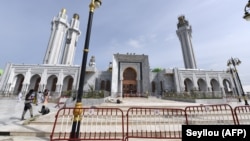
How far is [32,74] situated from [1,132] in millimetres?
23265

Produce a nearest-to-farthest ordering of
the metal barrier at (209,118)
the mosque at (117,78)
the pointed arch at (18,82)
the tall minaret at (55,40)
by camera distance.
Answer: the metal barrier at (209,118), the mosque at (117,78), the pointed arch at (18,82), the tall minaret at (55,40)

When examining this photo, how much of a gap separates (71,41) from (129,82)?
96.9ft

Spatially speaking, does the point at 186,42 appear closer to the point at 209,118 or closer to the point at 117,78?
the point at 117,78

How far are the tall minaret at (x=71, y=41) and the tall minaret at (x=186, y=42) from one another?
3676 cm

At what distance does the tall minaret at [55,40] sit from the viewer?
31.7m

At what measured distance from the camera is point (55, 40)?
33.3 m

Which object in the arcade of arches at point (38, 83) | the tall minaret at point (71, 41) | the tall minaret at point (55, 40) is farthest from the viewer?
the tall minaret at point (71, 41)

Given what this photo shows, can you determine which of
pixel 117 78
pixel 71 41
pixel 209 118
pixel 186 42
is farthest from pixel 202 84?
pixel 71 41

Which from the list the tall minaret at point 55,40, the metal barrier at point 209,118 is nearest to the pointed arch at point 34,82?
the tall minaret at point 55,40

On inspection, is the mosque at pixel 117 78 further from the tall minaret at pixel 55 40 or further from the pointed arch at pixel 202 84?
the tall minaret at pixel 55 40

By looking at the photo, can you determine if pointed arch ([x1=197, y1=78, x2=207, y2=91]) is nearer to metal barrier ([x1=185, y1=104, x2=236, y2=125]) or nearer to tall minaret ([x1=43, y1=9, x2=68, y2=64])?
metal barrier ([x1=185, y1=104, x2=236, y2=125])

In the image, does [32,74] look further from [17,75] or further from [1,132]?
[1,132]

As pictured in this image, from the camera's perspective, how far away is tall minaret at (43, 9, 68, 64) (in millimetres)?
31702

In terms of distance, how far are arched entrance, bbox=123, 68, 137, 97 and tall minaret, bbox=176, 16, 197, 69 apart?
67.2 ft
